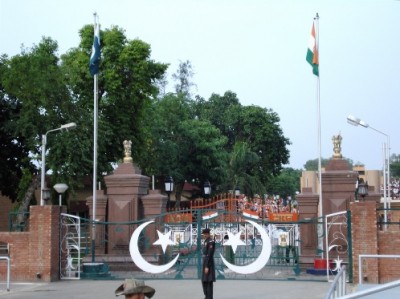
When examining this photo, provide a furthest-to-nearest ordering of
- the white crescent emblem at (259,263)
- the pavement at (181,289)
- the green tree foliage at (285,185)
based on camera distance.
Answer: the green tree foliage at (285,185) < the white crescent emblem at (259,263) < the pavement at (181,289)

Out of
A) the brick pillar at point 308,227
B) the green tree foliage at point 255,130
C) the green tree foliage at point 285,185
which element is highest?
the green tree foliage at point 255,130

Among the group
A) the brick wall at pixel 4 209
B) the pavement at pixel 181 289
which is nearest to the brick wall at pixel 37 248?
the pavement at pixel 181 289

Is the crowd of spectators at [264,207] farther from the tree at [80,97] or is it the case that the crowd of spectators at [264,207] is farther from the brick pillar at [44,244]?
the brick pillar at [44,244]

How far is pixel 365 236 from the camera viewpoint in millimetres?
18141

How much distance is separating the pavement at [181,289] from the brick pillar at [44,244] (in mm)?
498

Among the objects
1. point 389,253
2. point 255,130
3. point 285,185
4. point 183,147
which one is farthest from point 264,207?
point 285,185

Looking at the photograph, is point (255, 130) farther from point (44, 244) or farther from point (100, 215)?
point (44, 244)

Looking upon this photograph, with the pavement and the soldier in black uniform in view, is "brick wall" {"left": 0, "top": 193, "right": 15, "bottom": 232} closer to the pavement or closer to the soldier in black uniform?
the pavement

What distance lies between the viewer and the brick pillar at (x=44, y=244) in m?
19.8

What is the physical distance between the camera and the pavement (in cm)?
1630

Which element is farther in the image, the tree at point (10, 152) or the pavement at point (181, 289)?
the tree at point (10, 152)

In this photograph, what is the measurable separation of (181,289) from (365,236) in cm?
510

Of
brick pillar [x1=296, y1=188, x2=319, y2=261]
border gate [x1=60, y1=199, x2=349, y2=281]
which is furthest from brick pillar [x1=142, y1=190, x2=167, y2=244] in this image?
brick pillar [x1=296, y1=188, x2=319, y2=261]

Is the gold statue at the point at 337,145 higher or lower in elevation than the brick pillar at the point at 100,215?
higher
